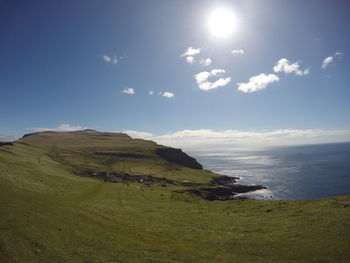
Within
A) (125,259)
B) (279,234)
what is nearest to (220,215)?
(279,234)

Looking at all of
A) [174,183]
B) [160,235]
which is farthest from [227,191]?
[160,235]

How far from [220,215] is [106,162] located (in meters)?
160

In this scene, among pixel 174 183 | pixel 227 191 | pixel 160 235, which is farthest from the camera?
pixel 174 183

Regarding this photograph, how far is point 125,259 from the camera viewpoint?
2394 centimetres

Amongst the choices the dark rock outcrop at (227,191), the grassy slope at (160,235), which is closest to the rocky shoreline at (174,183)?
the dark rock outcrop at (227,191)

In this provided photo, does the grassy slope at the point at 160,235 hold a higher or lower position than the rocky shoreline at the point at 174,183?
higher

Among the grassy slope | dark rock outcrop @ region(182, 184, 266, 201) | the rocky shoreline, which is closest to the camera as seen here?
the grassy slope

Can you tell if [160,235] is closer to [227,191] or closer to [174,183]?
[174,183]

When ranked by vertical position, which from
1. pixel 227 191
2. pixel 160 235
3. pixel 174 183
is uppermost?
pixel 160 235

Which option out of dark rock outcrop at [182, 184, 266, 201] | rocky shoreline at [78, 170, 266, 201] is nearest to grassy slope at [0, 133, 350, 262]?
rocky shoreline at [78, 170, 266, 201]

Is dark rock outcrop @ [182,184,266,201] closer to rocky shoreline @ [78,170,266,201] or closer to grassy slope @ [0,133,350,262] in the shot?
rocky shoreline @ [78,170,266,201]

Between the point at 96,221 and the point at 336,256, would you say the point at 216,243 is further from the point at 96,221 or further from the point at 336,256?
the point at 96,221

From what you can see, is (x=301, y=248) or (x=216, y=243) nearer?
(x=301, y=248)

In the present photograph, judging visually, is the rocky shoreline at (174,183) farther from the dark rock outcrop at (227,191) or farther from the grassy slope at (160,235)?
the grassy slope at (160,235)
